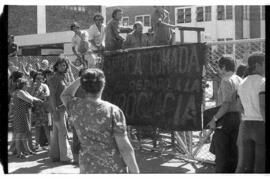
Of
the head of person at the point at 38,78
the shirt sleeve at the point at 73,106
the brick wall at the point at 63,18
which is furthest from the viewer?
the brick wall at the point at 63,18

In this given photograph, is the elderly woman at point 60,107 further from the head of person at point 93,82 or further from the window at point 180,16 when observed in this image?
the window at point 180,16

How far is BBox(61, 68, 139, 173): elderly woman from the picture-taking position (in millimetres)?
3602

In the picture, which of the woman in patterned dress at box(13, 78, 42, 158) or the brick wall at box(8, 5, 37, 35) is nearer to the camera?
the woman in patterned dress at box(13, 78, 42, 158)

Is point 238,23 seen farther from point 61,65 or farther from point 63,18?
point 61,65

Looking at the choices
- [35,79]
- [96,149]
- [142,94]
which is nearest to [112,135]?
[96,149]

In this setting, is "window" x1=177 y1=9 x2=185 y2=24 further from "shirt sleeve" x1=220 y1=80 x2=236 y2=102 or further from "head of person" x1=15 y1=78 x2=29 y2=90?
"shirt sleeve" x1=220 y1=80 x2=236 y2=102

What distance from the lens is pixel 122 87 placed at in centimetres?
706

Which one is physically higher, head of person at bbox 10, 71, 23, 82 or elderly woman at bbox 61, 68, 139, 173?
head of person at bbox 10, 71, 23, 82

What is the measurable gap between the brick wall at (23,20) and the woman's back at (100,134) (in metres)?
24.1

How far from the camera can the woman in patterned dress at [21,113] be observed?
7.39 m

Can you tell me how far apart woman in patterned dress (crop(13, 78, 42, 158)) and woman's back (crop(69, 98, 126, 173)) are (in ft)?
12.9

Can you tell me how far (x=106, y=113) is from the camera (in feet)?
11.9

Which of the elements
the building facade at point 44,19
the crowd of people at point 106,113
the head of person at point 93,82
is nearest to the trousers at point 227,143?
the crowd of people at point 106,113

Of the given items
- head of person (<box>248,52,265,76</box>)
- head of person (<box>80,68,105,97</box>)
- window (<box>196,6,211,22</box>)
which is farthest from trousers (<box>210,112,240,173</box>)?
window (<box>196,6,211,22</box>)
